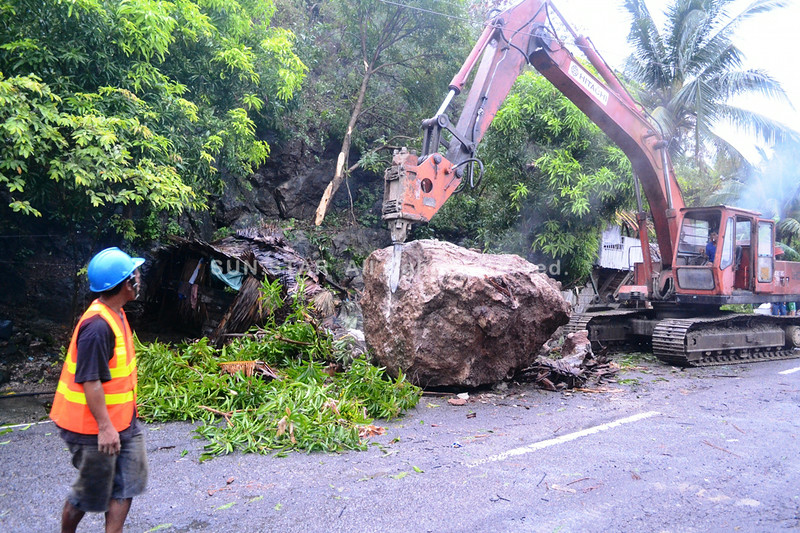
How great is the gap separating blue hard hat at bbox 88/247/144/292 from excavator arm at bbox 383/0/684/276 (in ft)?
12.2

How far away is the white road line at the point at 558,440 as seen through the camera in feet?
15.5

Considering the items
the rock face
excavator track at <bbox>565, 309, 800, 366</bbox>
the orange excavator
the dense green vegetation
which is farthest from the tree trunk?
the rock face

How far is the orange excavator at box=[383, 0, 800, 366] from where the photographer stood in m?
8.34

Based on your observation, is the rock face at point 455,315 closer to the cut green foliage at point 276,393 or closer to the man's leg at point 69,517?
the cut green foliage at point 276,393

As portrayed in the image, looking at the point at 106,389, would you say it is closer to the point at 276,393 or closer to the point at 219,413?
the point at 219,413

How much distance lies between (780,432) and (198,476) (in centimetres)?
550

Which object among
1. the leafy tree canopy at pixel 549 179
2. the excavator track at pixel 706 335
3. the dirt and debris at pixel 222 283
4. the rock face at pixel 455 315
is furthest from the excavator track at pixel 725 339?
the dirt and debris at pixel 222 283

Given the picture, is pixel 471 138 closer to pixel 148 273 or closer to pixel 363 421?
pixel 363 421

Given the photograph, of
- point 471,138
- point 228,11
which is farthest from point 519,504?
point 228,11

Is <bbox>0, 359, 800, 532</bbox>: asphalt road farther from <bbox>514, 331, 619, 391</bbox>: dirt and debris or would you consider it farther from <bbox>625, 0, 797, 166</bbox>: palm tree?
<bbox>625, 0, 797, 166</bbox>: palm tree

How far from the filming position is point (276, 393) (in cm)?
607

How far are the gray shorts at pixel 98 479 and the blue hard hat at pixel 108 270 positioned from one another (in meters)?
0.80

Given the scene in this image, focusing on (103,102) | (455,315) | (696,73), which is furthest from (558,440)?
(696,73)

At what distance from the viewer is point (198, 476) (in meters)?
4.29
